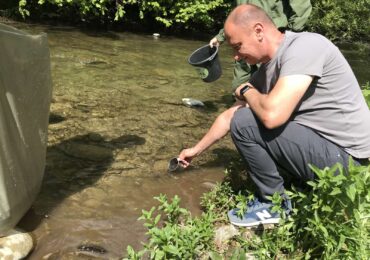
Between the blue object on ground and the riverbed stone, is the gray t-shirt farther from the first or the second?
the riverbed stone

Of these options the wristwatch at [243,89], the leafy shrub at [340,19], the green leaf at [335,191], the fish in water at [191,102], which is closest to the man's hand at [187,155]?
the wristwatch at [243,89]

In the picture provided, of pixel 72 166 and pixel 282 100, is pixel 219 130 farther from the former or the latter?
pixel 72 166

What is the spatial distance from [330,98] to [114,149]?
7.30 ft

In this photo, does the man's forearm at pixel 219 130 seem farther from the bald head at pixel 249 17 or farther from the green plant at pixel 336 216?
the green plant at pixel 336 216

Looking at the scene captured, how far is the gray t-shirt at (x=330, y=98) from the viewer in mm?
2633

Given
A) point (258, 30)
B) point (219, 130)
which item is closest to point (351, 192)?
point (258, 30)

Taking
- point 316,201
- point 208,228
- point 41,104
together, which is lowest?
point 208,228

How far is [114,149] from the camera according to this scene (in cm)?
430

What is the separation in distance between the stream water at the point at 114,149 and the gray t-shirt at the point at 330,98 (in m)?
1.15

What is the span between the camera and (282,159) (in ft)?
9.16

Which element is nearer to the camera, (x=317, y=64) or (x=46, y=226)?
(x=317, y=64)

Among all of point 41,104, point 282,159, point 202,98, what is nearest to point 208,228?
point 282,159

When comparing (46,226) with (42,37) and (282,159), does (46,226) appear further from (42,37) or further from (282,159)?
(282,159)

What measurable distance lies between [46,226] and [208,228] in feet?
3.64
